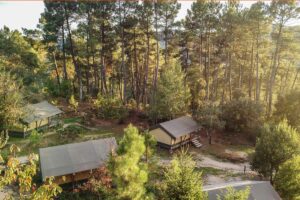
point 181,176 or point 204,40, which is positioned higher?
point 204,40

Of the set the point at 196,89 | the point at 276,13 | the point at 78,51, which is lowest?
the point at 196,89

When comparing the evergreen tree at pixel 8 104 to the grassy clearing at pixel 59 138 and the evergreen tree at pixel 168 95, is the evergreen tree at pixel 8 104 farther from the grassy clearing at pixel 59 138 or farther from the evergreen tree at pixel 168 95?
the evergreen tree at pixel 168 95

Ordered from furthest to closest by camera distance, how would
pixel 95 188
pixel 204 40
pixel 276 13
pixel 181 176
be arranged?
pixel 204 40 → pixel 276 13 → pixel 95 188 → pixel 181 176

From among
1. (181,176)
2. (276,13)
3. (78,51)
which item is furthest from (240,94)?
(181,176)

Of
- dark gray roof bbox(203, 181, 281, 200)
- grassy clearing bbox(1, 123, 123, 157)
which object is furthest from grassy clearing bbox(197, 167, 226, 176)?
grassy clearing bbox(1, 123, 123, 157)

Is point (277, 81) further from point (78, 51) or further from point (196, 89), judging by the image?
point (78, 51)

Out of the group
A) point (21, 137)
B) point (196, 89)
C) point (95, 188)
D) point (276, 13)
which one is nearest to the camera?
point (95, 188)

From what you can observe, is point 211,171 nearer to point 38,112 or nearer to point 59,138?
point 59,138

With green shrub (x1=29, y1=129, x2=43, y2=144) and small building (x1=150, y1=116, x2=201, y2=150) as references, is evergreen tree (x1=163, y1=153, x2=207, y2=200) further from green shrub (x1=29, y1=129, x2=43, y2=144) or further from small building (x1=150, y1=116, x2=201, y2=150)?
green shrub (x1=29, y1=129, x2=43, y2=144)
